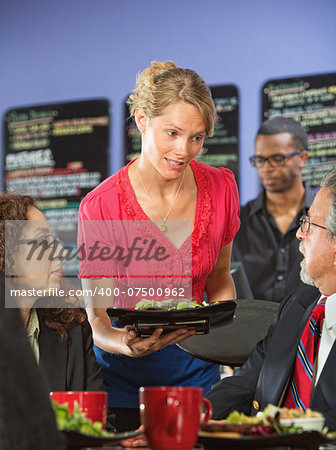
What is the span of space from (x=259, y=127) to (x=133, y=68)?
1058 mm

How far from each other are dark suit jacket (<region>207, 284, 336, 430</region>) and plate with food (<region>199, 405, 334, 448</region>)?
520 mm

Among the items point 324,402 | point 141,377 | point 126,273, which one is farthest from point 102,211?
point 324,402

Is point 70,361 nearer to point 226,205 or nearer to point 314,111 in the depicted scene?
point 226,205

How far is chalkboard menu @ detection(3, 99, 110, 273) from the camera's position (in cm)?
495

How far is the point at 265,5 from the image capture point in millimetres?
4578

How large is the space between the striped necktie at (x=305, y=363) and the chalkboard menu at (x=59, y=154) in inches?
121

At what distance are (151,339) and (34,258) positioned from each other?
581 millimetres

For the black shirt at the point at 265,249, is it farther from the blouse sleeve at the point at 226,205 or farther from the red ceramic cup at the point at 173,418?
the red ceramic cup at the point at 173,418

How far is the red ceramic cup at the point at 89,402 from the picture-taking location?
1.19 metres

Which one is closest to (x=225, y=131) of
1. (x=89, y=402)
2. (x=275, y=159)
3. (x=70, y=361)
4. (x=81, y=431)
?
(x=275, y=159)

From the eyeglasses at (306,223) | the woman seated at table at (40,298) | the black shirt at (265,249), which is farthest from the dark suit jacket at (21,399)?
the black shirt at (265,249)

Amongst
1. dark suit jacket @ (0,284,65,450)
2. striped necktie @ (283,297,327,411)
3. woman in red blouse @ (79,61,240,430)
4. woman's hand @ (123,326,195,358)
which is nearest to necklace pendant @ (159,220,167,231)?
woman in red blouse @ (79,61,240,430)

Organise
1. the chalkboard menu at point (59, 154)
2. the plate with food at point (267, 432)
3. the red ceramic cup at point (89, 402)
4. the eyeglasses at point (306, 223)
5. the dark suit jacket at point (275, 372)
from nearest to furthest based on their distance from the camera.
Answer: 1. the plate with food at point (267, 432)
2. the red ceramic cup at point (89, 402)
3. the dark suit jacket at point (275, 372)
4. the eyeglasses at point (306, 223)
5. the chalkboard menu at point (59, 154)

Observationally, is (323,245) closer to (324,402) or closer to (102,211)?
(324,402)
